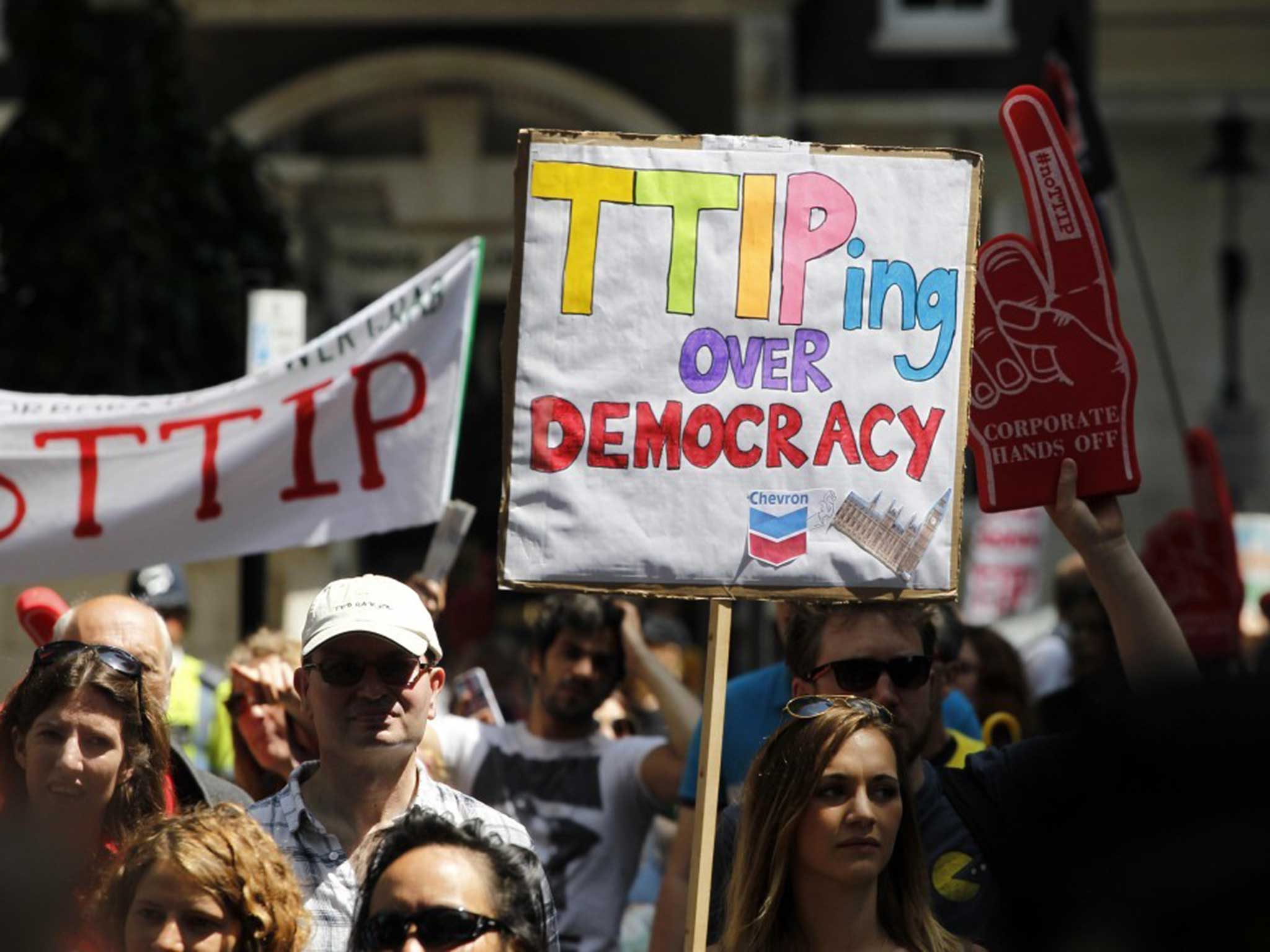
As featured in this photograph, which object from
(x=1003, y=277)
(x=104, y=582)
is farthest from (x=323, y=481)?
(x=104, y=582)

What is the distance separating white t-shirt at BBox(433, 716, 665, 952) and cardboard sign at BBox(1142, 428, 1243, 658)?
2313 mm

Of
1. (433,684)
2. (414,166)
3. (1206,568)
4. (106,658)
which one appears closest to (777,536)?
(433,684)

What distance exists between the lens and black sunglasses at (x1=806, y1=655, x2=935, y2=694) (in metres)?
4.01

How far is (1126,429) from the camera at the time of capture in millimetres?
3928

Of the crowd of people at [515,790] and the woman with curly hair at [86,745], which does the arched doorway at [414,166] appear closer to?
the crowd of people at [515,790]

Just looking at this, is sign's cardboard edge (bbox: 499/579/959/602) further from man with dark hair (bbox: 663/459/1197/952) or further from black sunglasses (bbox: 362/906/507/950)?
black sunglasses (bbox: 362/906/507/950)

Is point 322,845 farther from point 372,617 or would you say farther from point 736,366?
point 736,366

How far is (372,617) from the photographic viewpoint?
3.60 metres

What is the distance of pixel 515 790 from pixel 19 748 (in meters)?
1.72

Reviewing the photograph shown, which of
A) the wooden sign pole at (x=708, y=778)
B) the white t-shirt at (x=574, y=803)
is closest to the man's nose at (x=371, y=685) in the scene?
the wooden sign pole at (x=708, y=778)

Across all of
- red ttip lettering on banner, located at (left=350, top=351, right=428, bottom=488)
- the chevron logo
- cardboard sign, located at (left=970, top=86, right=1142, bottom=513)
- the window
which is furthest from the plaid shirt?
the window

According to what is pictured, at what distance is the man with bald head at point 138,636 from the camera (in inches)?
155

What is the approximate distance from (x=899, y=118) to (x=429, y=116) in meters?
3.91

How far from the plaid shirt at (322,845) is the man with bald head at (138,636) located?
0.27m
